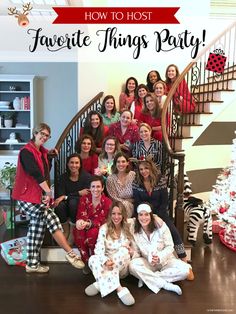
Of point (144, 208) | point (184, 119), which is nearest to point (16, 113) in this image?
point (184, 119)

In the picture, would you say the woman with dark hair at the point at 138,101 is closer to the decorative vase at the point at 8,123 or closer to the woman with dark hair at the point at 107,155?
the woman with dark hair at the point at 107,155

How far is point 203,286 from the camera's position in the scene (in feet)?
11.2

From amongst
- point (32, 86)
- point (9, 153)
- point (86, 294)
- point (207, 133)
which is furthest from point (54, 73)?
point (86, 294)

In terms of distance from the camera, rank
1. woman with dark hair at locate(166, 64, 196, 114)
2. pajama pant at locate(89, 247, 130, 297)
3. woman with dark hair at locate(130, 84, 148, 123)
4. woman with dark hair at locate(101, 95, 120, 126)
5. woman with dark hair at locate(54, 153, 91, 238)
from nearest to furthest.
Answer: pajama pant at locate(89, 247, 130, 297) → woman with dark hair at locate(54, 153, 91, 238) → woman with dark hair at locate(166, 64, 196, 114) → woman with dark hair at locate(101, 95, 120, 126) → woman with dark hair at locate(130, 84, 148, 123)

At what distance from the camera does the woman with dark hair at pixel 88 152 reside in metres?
4.28

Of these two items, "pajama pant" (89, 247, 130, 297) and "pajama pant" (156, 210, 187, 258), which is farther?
"pajama pant" (156, 210, 187, 258)

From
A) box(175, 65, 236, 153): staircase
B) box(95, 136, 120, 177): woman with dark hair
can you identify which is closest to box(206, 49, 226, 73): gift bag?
box(175, 65, 236, 153): staircase

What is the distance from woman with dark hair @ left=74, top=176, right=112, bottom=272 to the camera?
3.56 meters

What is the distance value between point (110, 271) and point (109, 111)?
8.02 ft

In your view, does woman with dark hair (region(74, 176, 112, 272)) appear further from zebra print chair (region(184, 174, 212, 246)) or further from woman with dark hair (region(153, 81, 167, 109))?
woman with dark hair (region(153, 81, 167, 109))

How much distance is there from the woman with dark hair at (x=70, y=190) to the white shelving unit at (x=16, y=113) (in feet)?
7.76

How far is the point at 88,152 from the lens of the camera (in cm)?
437

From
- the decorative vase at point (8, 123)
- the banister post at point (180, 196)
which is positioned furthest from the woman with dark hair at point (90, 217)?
the decorative vase at point (8, 123)

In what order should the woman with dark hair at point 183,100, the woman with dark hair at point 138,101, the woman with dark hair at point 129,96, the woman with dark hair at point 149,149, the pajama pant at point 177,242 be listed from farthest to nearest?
the woman with dark hair at point 129,96
the woman with dark hair at point 138,101
the woman with dark hair at point 183,100
the woman with dark hair at point 149,149
the pajama pant at point 177,242
